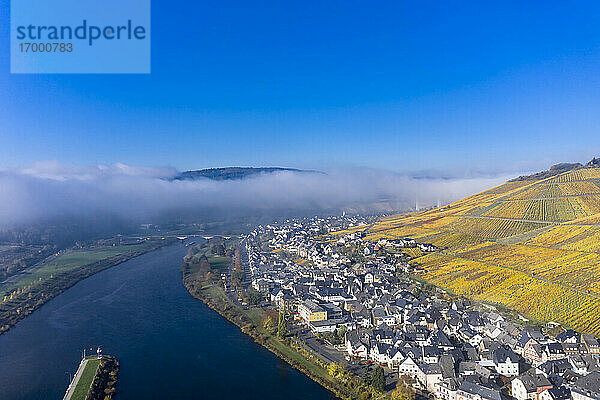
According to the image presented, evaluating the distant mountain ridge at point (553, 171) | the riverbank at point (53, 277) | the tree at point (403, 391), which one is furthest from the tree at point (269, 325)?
the distant mountain ridge at point (553, 171)

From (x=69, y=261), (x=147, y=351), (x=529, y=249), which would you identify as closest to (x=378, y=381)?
(x=147, y=351)

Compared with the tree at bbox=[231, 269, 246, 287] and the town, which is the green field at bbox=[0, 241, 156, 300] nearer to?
the tree at bbox=[231, 269, 246, 287]

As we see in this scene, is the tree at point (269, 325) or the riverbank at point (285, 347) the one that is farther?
the tree at point (269, 325)

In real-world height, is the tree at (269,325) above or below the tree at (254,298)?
below

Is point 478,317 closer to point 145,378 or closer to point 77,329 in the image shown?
point 145,378

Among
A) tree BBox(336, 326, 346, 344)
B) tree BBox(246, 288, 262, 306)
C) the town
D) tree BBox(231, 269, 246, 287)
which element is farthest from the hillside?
tree BBox(231, 269, 246, 287)

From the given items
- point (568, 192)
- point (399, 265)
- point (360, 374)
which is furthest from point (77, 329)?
point (568, 192)

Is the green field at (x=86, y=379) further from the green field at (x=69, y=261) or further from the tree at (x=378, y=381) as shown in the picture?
the green field at (x=69, y=261)
